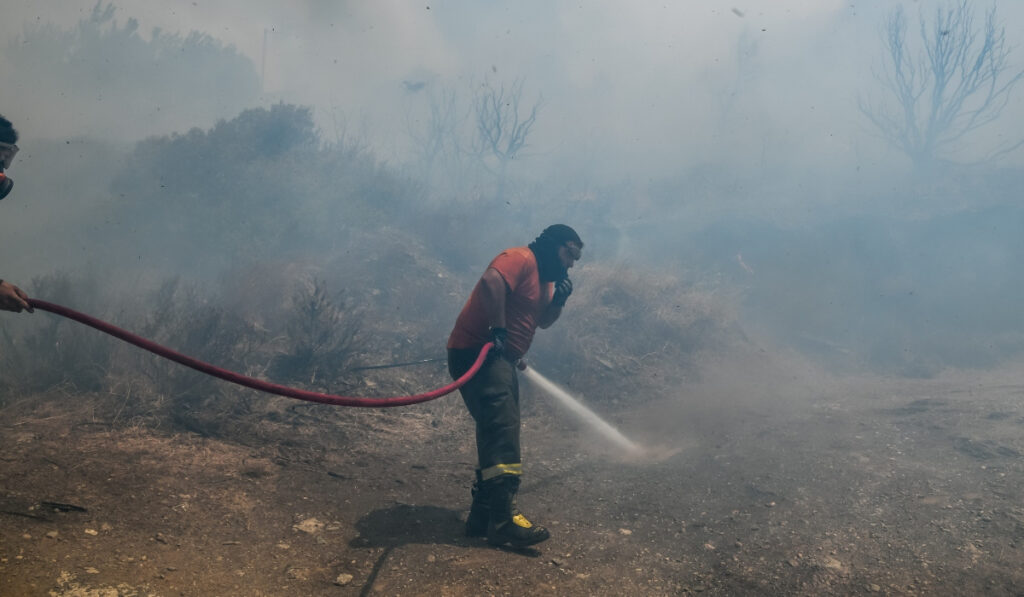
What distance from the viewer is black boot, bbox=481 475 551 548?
3223mm

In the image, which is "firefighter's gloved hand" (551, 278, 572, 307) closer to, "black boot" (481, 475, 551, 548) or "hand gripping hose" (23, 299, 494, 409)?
"black boot" (481, 475, 551, 548)

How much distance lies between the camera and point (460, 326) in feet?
12.4

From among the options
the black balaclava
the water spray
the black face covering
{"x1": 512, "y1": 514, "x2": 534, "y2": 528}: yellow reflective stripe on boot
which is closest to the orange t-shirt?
the black balaclava

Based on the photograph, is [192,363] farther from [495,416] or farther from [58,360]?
[58,360]

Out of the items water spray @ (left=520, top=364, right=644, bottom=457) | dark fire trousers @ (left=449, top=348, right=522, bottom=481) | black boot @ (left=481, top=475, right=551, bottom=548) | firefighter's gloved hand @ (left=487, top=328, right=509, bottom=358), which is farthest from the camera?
water spray @ (left=520, top=364, right=644, bottom=457)

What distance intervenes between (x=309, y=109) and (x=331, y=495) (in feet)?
58.4

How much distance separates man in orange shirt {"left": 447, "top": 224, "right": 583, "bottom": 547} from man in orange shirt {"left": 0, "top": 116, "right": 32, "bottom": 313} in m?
2.33

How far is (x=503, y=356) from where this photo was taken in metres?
3.67

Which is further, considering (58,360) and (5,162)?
(58,360)

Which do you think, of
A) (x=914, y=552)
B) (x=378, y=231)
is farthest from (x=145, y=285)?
(x=914, y=552)

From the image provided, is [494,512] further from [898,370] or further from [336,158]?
[336,158]

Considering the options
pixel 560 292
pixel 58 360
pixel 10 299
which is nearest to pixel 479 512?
pixel 560 292

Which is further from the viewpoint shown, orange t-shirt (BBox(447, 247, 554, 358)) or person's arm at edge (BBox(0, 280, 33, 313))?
orange t-shirt (BBox(447, 247, 554, 358))

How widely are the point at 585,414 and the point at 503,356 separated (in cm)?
404
